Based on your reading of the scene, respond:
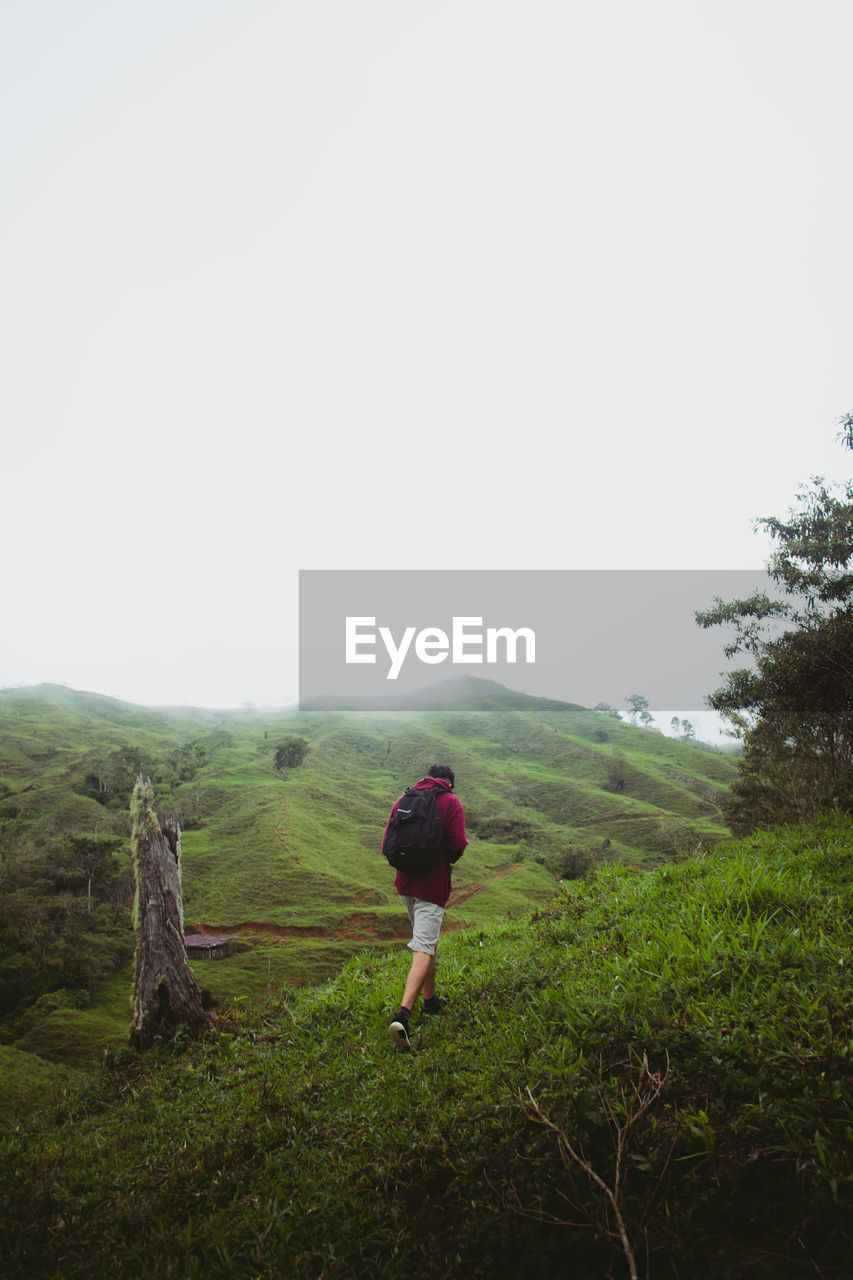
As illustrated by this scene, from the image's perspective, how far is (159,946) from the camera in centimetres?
858

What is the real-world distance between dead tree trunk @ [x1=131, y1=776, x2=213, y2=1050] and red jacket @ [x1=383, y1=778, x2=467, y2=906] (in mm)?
4438

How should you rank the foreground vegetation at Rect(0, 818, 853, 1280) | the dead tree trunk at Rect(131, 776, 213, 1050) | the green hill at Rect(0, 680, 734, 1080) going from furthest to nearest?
the green hill at Rect(0, 680, 734, 1080) < the dead tree trunk at Rect(131, 776, 213, 1050) < the foreground vegetation at Rect(0, 818, 853, 1280)

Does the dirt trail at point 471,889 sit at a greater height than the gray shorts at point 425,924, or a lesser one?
lesser

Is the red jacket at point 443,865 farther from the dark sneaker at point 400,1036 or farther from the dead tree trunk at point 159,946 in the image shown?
the dead tree trunk at point 159,946

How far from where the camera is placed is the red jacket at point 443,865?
570cm

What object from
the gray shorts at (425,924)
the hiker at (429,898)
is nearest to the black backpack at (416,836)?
the hiker at (429,898)

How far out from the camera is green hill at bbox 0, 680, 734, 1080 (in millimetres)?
23125

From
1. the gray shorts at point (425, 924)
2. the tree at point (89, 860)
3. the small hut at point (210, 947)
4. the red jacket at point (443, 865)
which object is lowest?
the small hut at point (210, 947)

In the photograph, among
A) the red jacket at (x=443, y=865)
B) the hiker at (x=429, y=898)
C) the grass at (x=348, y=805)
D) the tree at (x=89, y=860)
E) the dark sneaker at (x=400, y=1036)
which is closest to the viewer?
the dark sneaker at (x=400, y=1036)

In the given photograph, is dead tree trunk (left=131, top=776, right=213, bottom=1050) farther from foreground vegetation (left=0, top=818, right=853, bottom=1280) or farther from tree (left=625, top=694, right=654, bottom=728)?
tree (left=625, top=694, right=654, bottom=728)

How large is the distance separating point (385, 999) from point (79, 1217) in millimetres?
3685

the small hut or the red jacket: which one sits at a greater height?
the red jacket

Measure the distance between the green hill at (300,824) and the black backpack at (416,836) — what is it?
7092mm

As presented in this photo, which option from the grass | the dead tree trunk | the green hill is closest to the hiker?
the dead tree trunk
